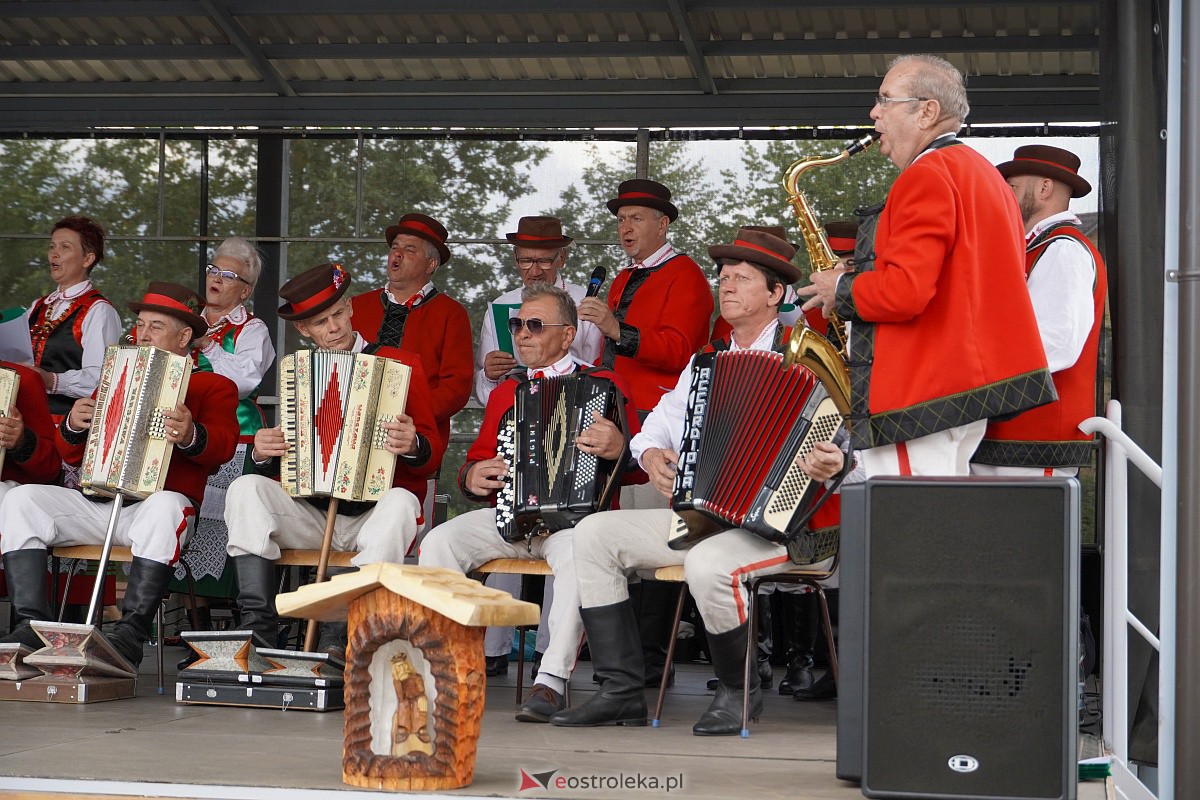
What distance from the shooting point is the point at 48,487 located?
4707 millimetres

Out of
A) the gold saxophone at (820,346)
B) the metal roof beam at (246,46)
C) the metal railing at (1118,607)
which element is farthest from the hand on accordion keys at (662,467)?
the metal roof beam at (246,46)

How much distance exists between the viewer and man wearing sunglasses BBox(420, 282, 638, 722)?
4.10m

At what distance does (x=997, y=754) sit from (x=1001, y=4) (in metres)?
3.53

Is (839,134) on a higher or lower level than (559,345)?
higher

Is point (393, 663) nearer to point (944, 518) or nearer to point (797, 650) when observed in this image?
point (944, 518)

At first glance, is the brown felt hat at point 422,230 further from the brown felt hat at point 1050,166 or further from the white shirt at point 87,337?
the brown felt hat at point 1050,166

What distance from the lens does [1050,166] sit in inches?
158

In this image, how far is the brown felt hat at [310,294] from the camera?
4.66 m

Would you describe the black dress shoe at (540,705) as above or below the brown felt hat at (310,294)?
below

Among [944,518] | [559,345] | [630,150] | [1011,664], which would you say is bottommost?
[1011,664]

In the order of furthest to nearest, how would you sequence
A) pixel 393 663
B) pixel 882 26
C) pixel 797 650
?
1. pixel 882 26
2. pixel 797 650
3. pixel 393 663

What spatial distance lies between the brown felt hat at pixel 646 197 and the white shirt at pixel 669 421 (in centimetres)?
126

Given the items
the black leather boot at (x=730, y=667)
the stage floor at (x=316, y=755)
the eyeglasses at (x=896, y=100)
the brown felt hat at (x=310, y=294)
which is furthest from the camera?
the brown felt hat at (x=310, y=294)

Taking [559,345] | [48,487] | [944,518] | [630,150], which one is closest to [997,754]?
[944,518]
